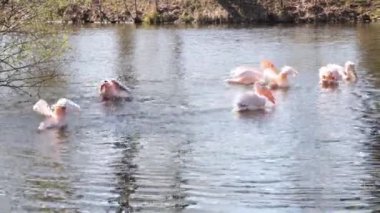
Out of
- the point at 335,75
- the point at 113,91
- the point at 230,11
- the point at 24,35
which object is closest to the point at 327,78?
the point at 335,75

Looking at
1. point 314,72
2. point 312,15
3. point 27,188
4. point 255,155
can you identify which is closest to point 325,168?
point 255,155

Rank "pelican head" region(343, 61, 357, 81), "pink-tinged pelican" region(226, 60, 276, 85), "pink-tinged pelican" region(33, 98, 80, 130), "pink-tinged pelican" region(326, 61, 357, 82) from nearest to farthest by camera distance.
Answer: "pink-tinged pelican" region(33, 98, 80, 130)
"pink-tinged pelican" region(326, 61, 357, 82)
"pelican head" region(343, 61, 357, 81)
"pink-tinged pelican" region(226, 60, 276, 85)

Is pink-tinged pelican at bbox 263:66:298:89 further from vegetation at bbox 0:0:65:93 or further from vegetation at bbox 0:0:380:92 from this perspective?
vegetation at bbox 0:0:380:92

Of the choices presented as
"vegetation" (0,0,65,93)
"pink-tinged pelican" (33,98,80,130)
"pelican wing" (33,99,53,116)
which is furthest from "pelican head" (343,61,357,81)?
"vegetation" (0,0,65,93)

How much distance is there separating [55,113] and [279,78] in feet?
27.6

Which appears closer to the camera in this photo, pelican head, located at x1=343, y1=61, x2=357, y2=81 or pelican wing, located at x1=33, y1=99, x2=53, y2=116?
pelican wing, located at x1=33, y1=99, x2=53, y2=116

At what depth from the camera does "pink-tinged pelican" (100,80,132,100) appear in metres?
22.0

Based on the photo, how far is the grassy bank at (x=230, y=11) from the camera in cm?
5862

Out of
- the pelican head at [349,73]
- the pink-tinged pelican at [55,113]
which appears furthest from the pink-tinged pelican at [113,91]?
the pelican head at [349,73]

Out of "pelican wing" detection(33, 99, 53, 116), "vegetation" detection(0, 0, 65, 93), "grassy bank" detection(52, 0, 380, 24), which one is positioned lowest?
"grassy bank" detection(52, 0, 380, 24)

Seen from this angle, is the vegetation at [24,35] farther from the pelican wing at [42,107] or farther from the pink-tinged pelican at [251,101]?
the pink-tinged pelican at [251,101]

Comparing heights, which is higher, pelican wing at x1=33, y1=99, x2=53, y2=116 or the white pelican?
pelican wing at x1=33, y1=99, x2=53, y2=116

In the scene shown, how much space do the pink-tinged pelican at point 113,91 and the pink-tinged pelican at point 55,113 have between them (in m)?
2.16

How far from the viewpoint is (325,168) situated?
14.0 m
